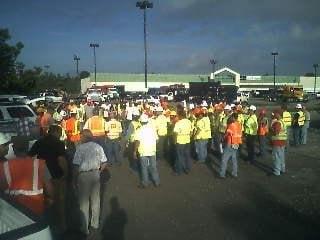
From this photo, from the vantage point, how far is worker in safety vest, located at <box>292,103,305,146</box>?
20611mm

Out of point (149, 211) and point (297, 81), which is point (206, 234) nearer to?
point (149, 211)

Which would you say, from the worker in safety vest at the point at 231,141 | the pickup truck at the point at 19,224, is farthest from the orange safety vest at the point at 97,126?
the pickup truck at the point at 19,224

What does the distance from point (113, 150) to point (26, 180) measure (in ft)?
33.0

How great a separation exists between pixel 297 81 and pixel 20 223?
458ft

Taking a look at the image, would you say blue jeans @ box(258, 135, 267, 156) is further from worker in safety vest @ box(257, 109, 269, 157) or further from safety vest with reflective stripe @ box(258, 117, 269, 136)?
safety vest with reflective stripe @ box(258, 117, 269, 136)

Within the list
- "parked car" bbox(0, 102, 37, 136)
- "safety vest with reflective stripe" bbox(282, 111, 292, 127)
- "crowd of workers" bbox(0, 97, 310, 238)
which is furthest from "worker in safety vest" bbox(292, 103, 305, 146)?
"parked car" bbox(0, 102, 37, 136)

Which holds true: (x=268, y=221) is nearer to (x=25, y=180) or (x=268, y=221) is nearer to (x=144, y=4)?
(x=25, y=180)

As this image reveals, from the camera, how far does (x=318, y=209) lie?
406 inches

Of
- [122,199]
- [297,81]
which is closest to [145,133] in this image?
[122,199]

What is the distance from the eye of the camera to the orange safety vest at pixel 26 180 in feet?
19.8

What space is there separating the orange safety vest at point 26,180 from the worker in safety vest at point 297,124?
52.3 feet

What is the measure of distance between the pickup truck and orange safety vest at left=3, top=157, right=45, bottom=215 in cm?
185

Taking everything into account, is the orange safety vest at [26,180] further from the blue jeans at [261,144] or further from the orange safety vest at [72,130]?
the blue jeans at [261,144]

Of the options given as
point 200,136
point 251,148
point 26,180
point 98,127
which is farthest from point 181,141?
point 26,180
